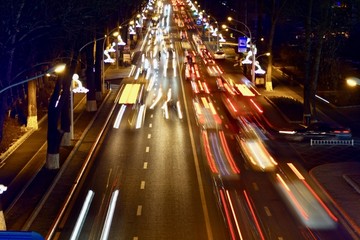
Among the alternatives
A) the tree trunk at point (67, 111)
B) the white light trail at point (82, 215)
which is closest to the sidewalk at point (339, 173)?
the white light trail at point (82, 215)

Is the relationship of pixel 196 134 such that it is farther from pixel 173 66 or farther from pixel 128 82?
pixel 173 66

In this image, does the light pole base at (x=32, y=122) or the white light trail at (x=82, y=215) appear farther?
the light pole base at (x=32, y=122)

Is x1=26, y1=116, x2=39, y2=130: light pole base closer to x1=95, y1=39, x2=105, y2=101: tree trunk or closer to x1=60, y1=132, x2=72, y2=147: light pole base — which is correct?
x1=60, y1=132, x2=72, y2=147: light pole base

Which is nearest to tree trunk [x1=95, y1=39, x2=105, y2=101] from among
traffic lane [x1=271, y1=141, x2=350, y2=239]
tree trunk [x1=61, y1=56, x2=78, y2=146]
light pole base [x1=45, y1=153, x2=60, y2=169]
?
tree trunk [x1=61, y1=56, x2=78, y2=146]

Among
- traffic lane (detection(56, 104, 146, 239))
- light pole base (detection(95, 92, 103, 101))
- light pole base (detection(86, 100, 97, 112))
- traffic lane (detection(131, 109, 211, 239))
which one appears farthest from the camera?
light pole base (detection(95, 92, 103, 101))

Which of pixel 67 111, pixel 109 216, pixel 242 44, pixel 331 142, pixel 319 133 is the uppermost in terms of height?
pixel 242 44

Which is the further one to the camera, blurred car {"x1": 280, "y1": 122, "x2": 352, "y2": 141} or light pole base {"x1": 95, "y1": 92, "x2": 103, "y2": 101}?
light pole base {"x1": 95, "y1": 92, "x2": 103, "y2": 101}

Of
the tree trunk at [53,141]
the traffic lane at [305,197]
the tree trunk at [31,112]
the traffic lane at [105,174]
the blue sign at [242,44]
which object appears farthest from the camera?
the blue sign at [242,44]

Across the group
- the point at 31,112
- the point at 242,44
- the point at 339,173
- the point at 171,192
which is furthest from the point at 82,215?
the point at 242,44

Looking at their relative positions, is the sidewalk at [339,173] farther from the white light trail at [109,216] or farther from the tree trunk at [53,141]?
the tree trunk at [53,141]

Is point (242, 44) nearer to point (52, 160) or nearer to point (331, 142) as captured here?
point (331, 142)

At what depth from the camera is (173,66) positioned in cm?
9025

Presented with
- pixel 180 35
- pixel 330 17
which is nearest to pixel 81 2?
pixel 330 17

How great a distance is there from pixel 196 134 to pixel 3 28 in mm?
20363
